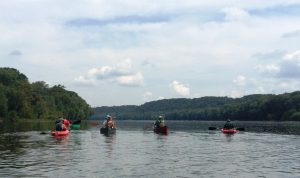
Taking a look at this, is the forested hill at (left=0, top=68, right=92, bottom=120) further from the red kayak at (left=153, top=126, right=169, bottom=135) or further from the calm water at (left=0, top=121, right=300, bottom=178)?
the calm water at (left=0, top=121, right=300, bottom=178)

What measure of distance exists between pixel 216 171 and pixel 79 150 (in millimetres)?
16247

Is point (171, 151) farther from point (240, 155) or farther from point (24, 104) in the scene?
point (24, 104)

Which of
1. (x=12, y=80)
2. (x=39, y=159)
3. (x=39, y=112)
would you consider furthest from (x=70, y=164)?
(x=12, y=80)

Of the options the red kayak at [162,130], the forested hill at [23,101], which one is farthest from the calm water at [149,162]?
the forested hill at [23,101]

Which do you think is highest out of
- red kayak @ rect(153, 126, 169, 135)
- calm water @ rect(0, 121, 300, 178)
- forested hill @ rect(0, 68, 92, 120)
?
forested hill @ rect(0, 68, 92, 120)

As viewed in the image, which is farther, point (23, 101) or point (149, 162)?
point (23, 101)

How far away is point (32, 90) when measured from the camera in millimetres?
176000

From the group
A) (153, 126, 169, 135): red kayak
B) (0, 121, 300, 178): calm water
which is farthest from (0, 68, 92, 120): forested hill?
(0, 121, 300, 178): calm water

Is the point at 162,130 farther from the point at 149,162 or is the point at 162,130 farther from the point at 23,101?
the point at 23,101

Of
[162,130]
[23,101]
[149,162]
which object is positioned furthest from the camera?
[23,101]

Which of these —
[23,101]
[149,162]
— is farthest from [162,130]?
[23,101]

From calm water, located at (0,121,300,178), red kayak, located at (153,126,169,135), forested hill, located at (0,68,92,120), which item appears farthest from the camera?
forested hill, located at (0,68,92,120)

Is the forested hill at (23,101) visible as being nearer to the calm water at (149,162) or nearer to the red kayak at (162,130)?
the red kayak at (162,130)

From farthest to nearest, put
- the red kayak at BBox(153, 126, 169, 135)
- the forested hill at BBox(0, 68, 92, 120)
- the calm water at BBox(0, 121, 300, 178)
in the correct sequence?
1. the forested hill at BBox(0, 68, 92, 120)
2. the red kayak at BBox(153, 126, 169, 135)
3. the calm water at BBox(0, 121, 300, 178)
